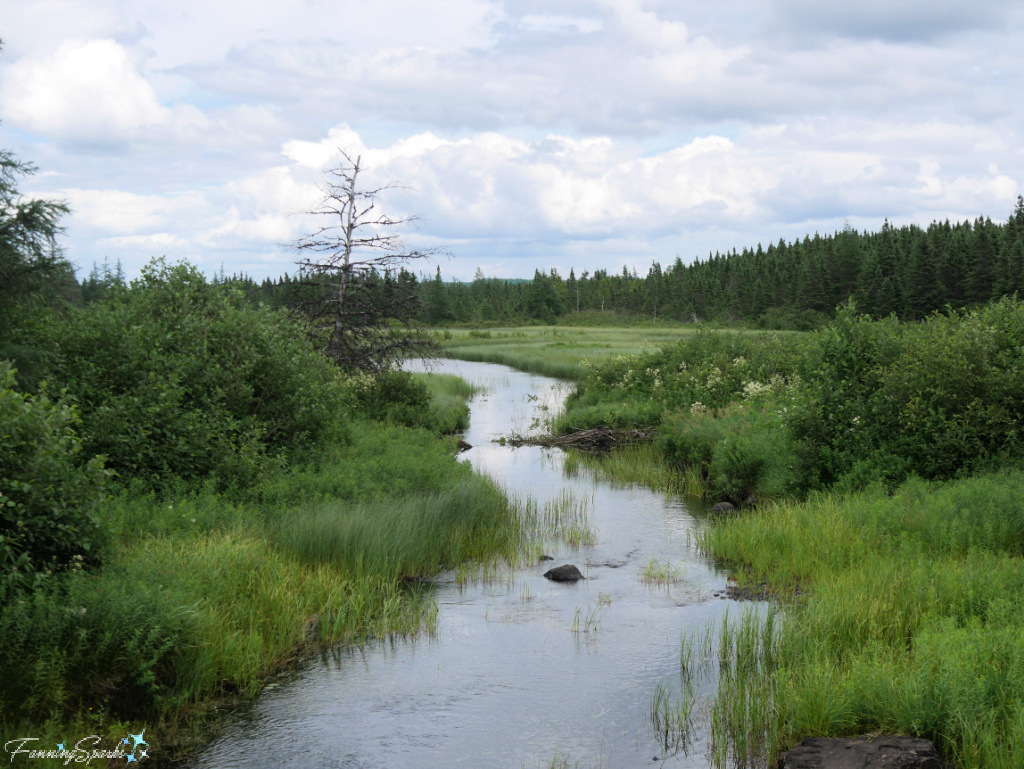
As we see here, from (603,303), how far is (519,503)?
468ft

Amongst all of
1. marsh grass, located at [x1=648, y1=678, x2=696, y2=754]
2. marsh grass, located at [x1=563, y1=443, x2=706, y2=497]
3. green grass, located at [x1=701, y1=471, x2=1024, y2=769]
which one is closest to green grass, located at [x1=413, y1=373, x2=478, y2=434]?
Result: marsh grass, located at [x1=563, y1=443, x2=706, y2=497]

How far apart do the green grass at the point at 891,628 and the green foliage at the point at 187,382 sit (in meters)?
8.47

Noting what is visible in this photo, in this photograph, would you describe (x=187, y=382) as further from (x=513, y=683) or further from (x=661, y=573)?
(x=661, y=573)

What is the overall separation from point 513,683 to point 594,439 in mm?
16411

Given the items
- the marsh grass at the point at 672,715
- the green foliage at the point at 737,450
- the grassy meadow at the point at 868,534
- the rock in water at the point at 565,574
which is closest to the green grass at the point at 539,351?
the green foliage at the point at 737,450

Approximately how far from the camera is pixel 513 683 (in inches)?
348

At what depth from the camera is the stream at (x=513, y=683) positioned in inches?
291

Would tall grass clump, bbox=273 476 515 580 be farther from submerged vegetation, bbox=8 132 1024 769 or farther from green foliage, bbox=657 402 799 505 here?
green foliage, bbox=657 402 799 505

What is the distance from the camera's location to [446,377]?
43.2 m

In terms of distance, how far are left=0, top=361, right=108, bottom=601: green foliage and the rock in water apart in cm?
676

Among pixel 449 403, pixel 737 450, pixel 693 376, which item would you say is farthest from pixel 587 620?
pixel 449 403

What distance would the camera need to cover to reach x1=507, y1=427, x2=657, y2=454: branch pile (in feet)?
79.4

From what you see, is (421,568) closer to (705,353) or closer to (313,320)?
(313,320)

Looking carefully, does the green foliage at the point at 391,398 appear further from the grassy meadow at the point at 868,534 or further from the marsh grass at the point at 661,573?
the marsh grass at the point at 661,573
